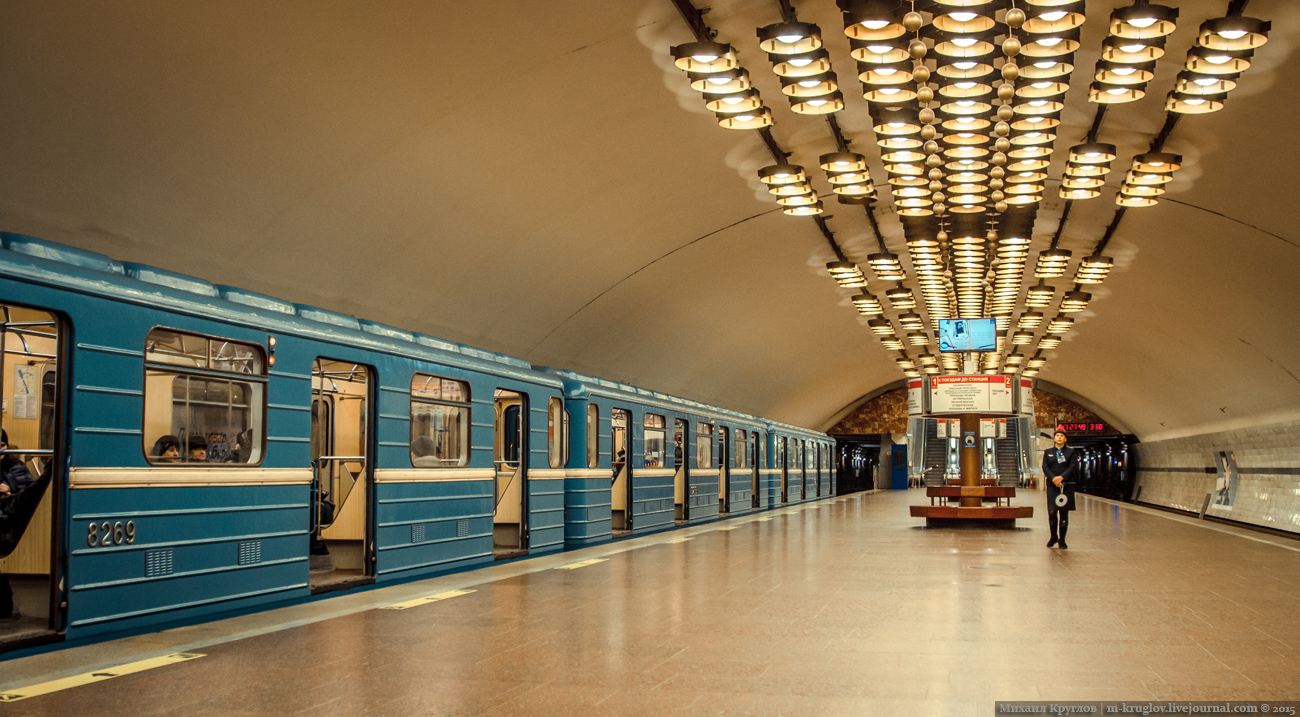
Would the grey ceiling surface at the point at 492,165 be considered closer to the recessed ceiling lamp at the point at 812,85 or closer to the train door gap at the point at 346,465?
the recessed ceiling lamp at the point at 812,85

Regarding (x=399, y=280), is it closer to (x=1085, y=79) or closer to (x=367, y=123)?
(x=367, y=123)

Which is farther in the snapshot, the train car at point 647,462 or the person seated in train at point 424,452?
the train car at point 647,462

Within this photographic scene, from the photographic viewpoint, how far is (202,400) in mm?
7613

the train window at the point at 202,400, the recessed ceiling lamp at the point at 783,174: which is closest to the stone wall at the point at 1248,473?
the recessed ceiling lamp at the point at 783,174

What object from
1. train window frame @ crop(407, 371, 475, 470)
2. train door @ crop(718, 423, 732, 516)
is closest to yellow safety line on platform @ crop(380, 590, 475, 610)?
train window frame @ crop(407, 371, 475, 470)

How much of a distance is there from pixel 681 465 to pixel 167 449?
506 inches

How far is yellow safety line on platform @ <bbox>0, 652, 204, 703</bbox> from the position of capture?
521cm

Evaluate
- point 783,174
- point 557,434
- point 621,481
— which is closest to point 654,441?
point 621,481

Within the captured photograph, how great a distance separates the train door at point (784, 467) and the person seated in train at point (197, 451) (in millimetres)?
22271

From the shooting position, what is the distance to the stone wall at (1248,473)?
68.3 ft

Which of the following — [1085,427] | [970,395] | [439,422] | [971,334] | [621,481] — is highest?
[971,334]

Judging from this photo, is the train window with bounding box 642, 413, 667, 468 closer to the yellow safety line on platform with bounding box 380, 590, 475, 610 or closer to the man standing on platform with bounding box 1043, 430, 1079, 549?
the man standing on platform with bounding box 1043, 430, 1079, 549

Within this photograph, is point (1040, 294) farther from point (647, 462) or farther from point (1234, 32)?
point (1234, 32)

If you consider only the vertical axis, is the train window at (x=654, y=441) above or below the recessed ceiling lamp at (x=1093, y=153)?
below
